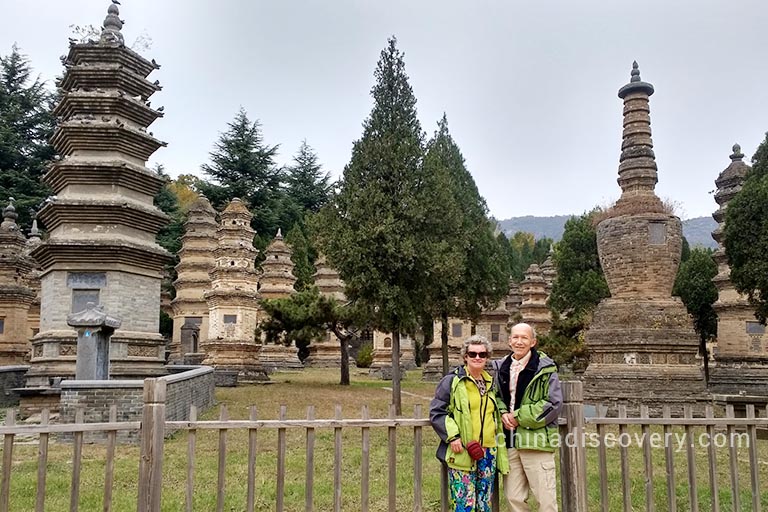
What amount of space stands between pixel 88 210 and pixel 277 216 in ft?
129

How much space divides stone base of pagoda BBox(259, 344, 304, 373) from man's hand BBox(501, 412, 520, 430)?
35656mm

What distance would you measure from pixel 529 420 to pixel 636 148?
16.8m

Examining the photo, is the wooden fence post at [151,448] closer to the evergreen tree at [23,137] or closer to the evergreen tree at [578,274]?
the evergreen tree at [578,274]

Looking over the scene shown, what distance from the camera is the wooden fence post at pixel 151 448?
193 inches

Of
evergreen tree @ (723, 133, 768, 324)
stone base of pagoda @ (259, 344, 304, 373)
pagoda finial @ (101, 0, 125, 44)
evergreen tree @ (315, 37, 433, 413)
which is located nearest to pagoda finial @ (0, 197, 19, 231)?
stone base of pagoda @ (259, 344, 304, 373)

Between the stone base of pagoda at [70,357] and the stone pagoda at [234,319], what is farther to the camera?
the stone pagoda at [234,319]

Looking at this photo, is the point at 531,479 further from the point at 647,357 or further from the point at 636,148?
the point at 636,148

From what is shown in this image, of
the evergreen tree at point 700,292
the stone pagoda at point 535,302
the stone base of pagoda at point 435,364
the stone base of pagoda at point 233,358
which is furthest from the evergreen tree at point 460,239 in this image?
the stone pagoda at point 535,302

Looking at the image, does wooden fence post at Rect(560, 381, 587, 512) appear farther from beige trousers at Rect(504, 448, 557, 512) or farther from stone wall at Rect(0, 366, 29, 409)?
stone wall at Rect(0, 366, 29, 409)

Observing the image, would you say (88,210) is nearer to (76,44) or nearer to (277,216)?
(76,44)

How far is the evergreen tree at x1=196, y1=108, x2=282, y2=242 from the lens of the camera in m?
55.8

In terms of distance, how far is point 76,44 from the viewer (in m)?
18.6

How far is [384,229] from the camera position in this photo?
1742 cm

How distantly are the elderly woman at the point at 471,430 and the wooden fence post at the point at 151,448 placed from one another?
209 centimetres
